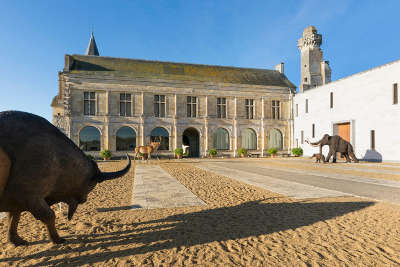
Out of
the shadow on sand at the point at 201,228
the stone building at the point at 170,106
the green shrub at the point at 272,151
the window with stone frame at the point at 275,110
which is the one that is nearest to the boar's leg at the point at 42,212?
the shadow on sand at the point at 201,228

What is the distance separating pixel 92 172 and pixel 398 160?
2317 cm

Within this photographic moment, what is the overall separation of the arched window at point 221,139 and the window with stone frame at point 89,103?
15112 millimetres

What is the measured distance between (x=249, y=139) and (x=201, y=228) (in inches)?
1033

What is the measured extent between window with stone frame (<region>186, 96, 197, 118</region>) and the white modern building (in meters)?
14.6

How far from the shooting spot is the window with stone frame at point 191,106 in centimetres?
2752

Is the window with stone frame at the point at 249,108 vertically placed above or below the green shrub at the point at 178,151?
above

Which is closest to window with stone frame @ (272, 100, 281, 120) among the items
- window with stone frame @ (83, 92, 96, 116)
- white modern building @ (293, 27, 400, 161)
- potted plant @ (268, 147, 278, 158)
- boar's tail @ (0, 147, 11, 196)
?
white modern building @ (293, 27, 400, 161)

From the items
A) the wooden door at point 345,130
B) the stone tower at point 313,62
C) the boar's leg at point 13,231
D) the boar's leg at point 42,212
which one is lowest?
the boar's leg at point 13,231

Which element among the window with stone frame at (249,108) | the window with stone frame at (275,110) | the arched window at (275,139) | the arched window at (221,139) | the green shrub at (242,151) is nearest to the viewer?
the green shrub at (242,151)

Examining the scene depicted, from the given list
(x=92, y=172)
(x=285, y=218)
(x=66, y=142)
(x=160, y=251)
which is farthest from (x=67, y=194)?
(x=285, y=218)

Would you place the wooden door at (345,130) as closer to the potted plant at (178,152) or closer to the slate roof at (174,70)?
the slate roof at (174,70)

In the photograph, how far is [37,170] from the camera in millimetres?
2924

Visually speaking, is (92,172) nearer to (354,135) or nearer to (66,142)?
(66,142)

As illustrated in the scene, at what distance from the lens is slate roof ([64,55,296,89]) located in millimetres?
25850
